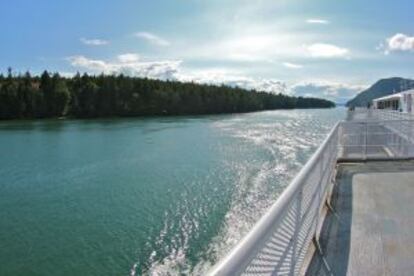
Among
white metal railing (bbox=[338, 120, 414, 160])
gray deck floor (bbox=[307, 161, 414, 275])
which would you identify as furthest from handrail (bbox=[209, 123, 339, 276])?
white metal railing (bbox=[338, 120, 414, 160])

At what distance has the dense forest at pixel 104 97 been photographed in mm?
99750

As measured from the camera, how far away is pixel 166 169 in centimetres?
2894

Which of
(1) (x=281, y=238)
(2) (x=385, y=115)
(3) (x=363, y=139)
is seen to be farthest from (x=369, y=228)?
(2) (x=385, y=115)

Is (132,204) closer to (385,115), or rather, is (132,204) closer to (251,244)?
(385,115)

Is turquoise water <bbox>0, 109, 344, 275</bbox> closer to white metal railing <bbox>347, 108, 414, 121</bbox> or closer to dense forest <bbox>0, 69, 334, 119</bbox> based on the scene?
white metal railing <bbox>347, 108, 414, 121</bbox>

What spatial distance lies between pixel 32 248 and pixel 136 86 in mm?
108593

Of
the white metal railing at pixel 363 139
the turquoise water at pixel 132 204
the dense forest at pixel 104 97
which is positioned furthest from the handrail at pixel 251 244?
the dense forest at pixel 104 97

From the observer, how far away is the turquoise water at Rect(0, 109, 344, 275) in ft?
44.9

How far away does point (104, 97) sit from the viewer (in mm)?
110750

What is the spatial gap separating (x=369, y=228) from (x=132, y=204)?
15125 mm

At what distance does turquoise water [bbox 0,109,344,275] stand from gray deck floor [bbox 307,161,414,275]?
6.21 metres

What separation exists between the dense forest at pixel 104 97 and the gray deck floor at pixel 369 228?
98625 mm

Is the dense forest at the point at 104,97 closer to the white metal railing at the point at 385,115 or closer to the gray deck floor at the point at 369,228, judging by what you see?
the white metal railing at the point at 385,115

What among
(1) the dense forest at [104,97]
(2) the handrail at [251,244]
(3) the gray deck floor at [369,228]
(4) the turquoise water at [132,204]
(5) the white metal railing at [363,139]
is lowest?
(4) the turquoise water at [132,204]
